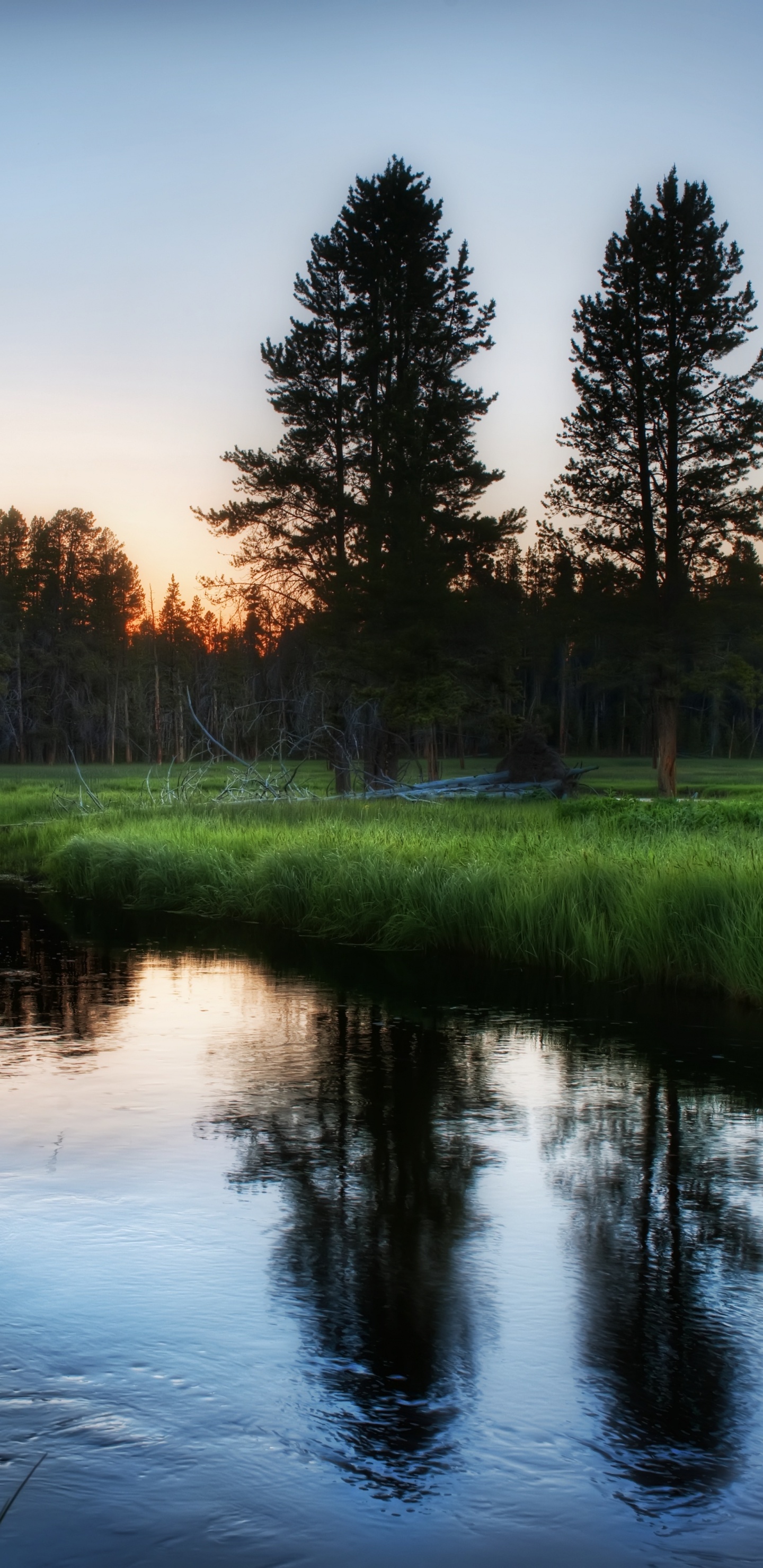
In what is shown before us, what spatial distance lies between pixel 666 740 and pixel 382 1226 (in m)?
29.5

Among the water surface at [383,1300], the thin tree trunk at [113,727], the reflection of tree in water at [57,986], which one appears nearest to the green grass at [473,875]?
the water surface at [383,1300]

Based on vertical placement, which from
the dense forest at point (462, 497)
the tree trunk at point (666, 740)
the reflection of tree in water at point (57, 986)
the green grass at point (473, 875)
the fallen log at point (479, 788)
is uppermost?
the dense forest at point (462, 497)

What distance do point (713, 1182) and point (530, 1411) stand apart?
2.45m

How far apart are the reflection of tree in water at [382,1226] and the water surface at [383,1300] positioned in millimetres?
15

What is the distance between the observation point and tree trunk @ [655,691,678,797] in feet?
109

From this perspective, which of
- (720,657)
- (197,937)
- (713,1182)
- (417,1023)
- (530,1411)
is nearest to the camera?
(530,1411)

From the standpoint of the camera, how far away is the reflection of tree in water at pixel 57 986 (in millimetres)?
9555

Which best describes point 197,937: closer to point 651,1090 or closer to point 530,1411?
point 651,1090

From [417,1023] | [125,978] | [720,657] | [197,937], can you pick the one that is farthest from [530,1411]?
[720,657]

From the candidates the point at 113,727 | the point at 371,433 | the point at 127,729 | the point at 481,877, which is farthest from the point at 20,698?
the point at 481,877

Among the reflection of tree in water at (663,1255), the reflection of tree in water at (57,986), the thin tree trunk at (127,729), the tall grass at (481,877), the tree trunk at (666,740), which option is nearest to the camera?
the reflection of tree in water at (663,1255)

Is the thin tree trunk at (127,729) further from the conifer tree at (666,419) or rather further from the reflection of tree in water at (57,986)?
the reflection of tree in water at (57,986)

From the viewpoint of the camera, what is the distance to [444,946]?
509 inches

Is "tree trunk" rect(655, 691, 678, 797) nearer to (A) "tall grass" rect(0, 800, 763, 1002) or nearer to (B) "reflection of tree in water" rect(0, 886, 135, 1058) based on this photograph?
(A) "tall grass" rect(0, 800, 763, 1002)
